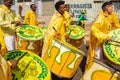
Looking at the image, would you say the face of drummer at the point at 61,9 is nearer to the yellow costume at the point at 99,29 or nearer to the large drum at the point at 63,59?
the yellow costume at the point at 99,29

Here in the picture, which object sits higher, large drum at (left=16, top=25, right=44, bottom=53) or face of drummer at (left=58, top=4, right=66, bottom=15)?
face of drummer at (left=58, top=4, right=66, bottom=15)

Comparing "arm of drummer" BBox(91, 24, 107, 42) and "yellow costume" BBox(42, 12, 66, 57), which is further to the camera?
"yellow costume" BBox(42, 12, 66, 57)

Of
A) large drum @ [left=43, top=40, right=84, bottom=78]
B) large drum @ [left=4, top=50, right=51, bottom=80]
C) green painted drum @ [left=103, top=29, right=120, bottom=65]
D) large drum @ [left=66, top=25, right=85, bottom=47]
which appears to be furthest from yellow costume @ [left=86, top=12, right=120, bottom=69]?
large drum @ [left=66, top=25, right=85, bottom=47]

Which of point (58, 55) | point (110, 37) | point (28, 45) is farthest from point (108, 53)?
point (28, 45)

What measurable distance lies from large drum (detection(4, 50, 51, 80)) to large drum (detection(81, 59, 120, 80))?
2.08 feet

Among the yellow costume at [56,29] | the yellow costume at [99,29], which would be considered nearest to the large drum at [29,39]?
the yellow costume at [56,29]

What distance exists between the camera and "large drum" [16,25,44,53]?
6738 mm

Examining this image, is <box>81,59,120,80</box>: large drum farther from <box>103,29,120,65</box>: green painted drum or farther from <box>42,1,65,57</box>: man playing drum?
<box>42,1,65,57</box>: man playing drum

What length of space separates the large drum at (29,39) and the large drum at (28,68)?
264cm

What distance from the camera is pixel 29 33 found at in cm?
692

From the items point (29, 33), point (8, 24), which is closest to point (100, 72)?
point (8, 24)

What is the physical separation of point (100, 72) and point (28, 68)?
86cm

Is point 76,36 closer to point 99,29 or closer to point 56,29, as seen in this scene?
point 56,29

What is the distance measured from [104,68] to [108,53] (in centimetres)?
141
